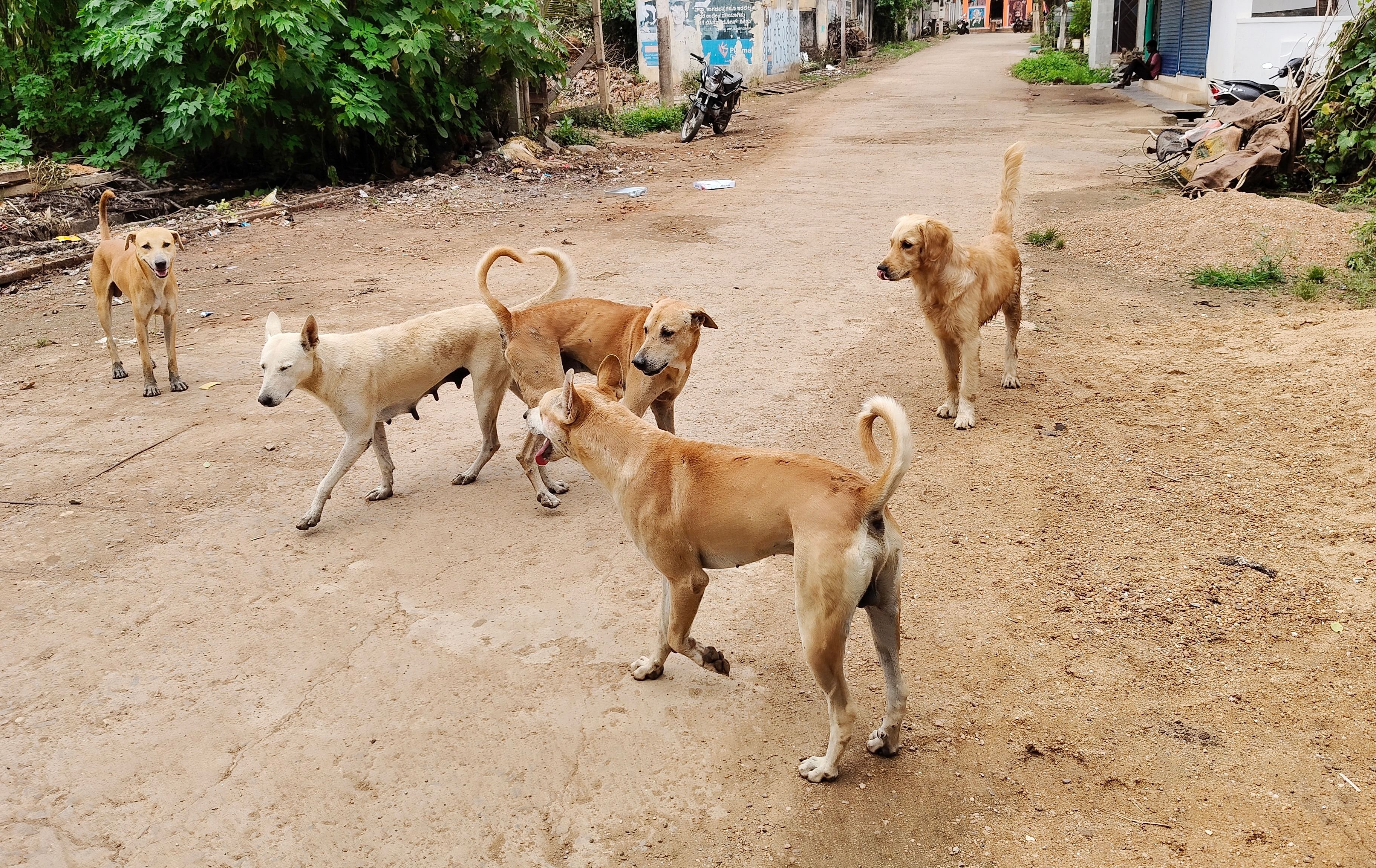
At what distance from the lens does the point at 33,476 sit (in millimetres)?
5703

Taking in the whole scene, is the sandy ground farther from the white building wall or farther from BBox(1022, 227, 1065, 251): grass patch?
the white building wall

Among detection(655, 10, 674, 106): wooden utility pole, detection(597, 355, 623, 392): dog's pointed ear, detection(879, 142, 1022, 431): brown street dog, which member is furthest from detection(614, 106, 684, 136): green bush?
detection(597, 355, 623, 392): dog's pointed ear

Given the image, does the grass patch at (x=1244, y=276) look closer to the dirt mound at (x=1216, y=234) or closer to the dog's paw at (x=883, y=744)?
the dirt mound at (x=1216, y=234)

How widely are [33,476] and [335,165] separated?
9.95 meters

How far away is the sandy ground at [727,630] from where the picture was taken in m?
3.00

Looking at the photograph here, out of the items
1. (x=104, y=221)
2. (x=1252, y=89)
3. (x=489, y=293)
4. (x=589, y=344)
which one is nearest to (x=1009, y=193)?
(x=589, y=344)

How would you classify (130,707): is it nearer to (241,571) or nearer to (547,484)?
(241,571)

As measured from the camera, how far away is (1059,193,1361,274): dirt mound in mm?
8820

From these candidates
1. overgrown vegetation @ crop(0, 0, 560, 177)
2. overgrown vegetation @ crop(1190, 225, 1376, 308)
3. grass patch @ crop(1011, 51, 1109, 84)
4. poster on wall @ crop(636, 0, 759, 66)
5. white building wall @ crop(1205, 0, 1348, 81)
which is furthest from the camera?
grass patch @ crop(1011, 51, 1109, 84)

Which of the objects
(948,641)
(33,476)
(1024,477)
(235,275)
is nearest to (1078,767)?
(948,641)

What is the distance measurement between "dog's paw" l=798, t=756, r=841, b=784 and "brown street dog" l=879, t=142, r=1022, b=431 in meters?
3.20

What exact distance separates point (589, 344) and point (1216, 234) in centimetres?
689

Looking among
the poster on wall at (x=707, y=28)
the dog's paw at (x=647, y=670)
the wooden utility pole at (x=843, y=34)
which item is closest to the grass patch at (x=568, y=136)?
the poster on wall at (x=707, y=28)

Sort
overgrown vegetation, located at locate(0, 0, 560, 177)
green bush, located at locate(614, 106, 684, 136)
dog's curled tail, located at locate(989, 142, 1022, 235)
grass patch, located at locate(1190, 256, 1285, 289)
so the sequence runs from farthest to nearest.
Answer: green bush, located at locate(614, 106, 684, 136) < overgrown vegetation, located at locate(0, 0, 560, 177) < grass patch, located at locate(1190, 256, 1285, 289) < dog's curled tail, located at locate(989, 142, 1022, 235)
